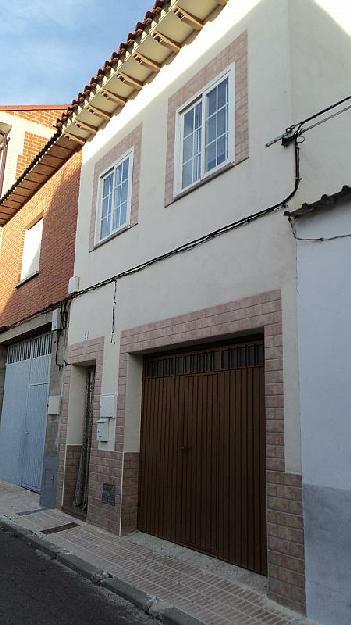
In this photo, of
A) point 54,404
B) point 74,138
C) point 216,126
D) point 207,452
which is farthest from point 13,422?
point 216,126

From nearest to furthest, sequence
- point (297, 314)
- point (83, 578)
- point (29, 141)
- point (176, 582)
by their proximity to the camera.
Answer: point (297, 314), point (176, 582), point (83, 578), point (29, 141)

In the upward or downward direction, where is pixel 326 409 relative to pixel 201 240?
downward

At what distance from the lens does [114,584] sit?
4816mm

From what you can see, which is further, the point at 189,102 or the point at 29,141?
the point at 29,141

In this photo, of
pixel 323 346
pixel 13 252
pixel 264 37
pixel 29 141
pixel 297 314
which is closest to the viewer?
pixel 323 346

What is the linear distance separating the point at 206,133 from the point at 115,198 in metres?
2.41

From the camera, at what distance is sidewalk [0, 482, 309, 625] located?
13.4ft

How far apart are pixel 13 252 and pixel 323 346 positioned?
32.7 feet

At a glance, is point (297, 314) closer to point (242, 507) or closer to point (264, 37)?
point (242, 507)

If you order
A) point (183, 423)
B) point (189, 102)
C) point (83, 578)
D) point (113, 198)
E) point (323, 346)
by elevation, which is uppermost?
point (189, 102)

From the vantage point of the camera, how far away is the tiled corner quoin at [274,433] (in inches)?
164

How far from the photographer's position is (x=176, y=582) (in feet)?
15.9

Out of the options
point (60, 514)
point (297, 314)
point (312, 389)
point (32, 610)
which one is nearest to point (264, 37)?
point (297, 314)

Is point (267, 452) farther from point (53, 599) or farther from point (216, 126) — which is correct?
point (216, 126)
